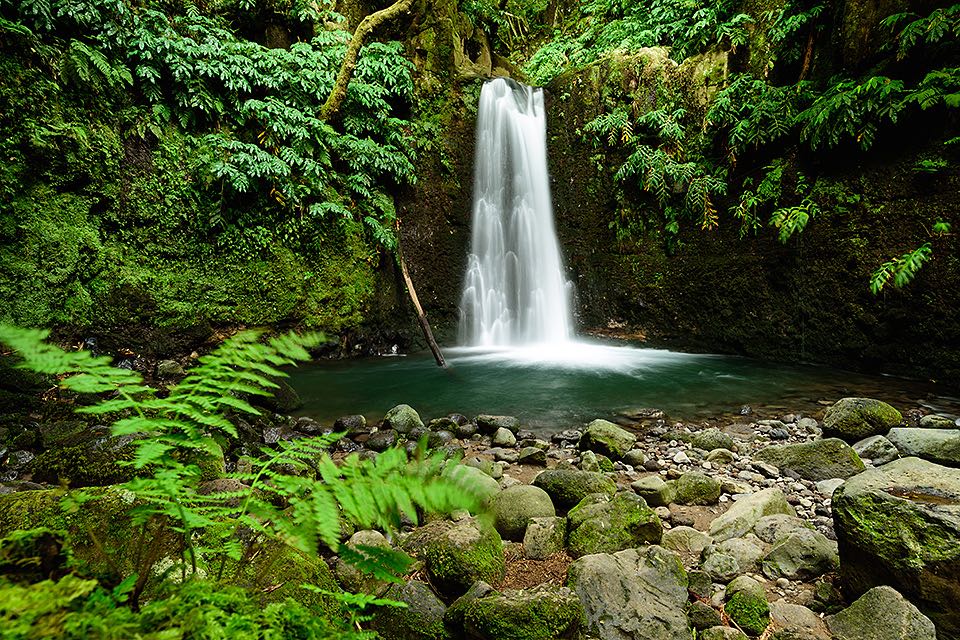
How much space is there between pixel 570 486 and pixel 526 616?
1.54 m

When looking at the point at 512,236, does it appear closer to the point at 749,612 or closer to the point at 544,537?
the point at 544,537

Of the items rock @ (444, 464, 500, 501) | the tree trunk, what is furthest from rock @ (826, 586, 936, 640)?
the tree trunk

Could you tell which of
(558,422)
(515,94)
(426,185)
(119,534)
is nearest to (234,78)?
(426,185)

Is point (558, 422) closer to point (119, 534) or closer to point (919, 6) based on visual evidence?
point (119, 534)

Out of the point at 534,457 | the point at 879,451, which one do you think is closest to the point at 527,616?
the point at 534,457

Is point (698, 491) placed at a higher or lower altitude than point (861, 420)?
lower

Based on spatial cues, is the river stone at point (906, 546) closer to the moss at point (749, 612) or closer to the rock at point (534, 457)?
the moss at point (749, 612)

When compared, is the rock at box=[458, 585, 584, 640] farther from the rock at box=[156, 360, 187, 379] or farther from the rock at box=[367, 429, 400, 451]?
the rock at box=[156, 360, 187, 379]

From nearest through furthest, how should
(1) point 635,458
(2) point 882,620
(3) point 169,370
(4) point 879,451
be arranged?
(2) point 882,620 → (4) point 879,451 → (1) point 635,458 → (3) point 169,370

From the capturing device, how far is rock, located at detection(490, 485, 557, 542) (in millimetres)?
2607

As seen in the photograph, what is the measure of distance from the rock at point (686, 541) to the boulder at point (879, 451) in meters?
2.34

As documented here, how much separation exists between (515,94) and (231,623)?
39.9ft

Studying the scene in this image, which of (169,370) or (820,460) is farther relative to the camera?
(169,370)

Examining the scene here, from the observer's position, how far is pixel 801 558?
214cm
